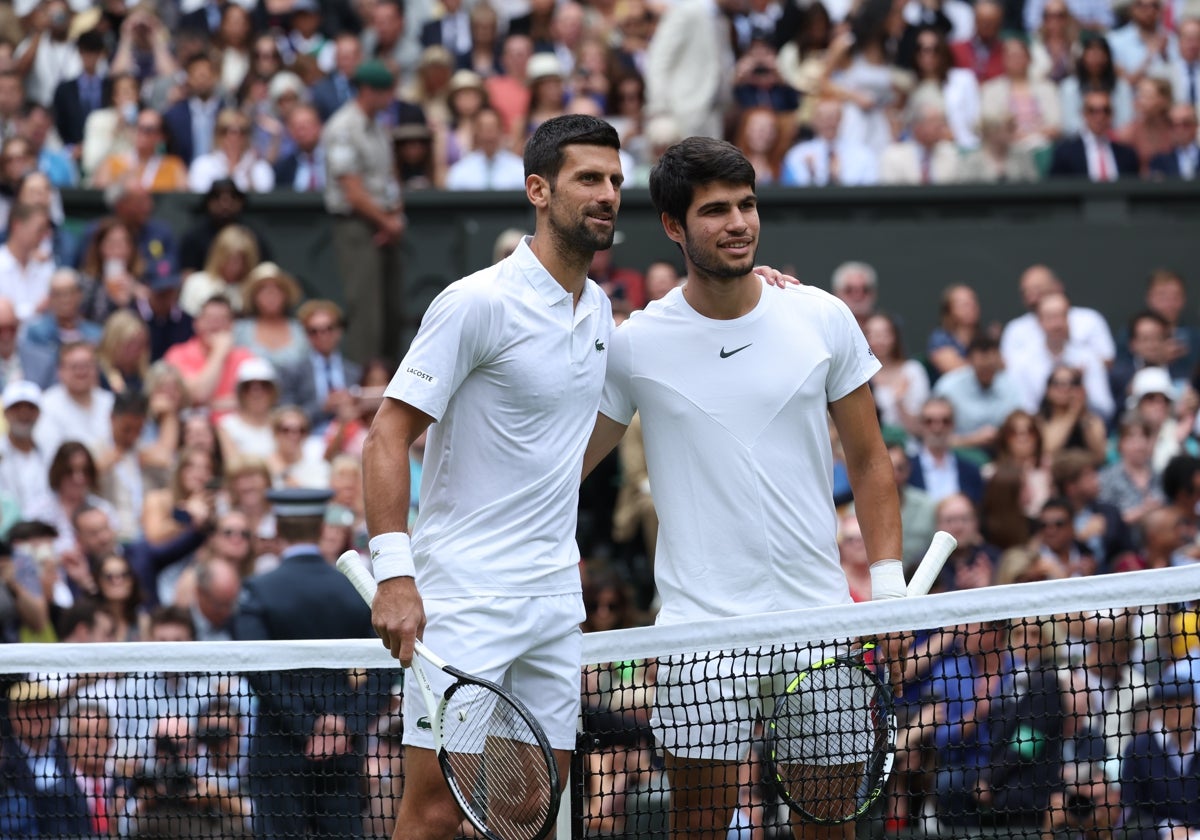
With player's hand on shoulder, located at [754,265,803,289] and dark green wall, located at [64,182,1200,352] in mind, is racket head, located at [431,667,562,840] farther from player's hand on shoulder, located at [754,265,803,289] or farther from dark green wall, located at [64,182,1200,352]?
dark green wall, located at [64,182,1200,352]

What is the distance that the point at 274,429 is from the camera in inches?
447

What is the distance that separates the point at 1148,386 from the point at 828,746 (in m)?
6.93

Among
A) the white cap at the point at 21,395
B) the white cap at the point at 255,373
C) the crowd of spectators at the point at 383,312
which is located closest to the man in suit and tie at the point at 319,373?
the crowd of spectators at the point at 383,312

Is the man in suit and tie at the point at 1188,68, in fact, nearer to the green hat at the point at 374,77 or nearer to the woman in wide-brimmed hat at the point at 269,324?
the green hat at the point at 374,77

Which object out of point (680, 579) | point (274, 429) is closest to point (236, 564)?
point (274, 429)

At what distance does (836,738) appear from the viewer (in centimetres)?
553

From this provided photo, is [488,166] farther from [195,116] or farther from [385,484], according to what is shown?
[385,484]

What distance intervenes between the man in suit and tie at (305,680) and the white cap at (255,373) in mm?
2235

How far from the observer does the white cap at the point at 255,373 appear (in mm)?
11539

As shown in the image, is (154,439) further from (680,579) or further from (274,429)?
(680,579)

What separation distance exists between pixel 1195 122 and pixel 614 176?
9627 mm

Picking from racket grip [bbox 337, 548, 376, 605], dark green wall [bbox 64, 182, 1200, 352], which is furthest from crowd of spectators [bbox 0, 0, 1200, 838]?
racket grip [bbox 337, 548, 376, 605]

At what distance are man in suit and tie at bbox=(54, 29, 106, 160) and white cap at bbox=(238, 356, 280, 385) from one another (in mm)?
3742

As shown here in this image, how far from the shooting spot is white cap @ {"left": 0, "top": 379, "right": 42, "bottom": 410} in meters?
11.3
